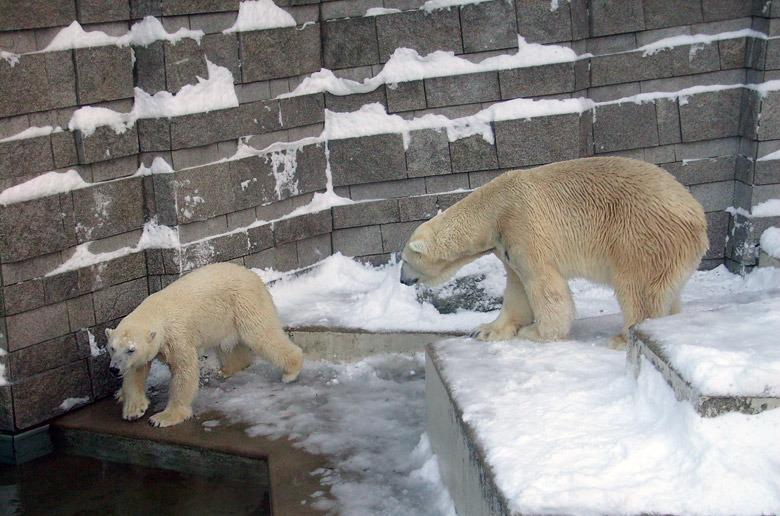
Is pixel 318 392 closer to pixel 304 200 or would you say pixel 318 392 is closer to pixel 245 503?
pixel 245 503

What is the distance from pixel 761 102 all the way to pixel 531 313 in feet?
9.57

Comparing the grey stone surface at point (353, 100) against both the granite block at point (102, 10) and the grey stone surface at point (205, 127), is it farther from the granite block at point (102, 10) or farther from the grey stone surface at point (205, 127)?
the granite block at point (102, 10)

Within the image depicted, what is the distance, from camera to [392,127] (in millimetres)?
6895

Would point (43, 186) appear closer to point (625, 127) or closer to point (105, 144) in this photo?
point (105, 144)

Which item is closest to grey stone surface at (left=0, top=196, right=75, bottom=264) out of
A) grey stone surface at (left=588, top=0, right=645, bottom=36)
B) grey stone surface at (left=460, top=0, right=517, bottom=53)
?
grey stone surface at (left=460, top=0, right=517, bottom=53)

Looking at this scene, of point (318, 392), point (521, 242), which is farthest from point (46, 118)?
point (521, 242)

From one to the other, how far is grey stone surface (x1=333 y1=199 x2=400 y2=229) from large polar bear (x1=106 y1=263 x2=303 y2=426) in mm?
1632

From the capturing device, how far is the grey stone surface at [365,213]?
7.06 metres

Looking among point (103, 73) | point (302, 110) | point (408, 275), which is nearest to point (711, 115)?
point (408, 275)

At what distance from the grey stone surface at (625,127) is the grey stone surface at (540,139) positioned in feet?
0.75

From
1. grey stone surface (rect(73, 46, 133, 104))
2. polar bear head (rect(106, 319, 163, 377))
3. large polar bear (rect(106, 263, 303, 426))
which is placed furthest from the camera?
grey stone surface (rect(73, 46, 133, 104))

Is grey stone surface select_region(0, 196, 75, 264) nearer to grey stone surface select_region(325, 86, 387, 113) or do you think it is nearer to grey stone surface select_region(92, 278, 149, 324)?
grey stone surface select_region(92, 278, 149, 324)

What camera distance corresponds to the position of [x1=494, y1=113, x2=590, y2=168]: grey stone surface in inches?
267

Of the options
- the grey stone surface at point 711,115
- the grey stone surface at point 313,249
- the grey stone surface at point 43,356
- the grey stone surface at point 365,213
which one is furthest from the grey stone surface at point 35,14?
the grey stone surface at point 711,115
